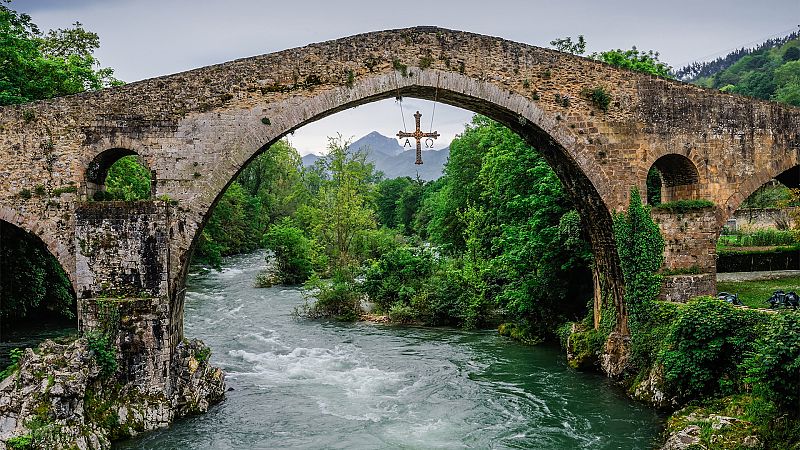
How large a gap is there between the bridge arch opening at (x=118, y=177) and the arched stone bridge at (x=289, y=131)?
3.0 inches

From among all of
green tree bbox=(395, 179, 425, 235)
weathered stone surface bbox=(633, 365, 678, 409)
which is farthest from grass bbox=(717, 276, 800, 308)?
green tree bbox=(395, 179, 425, 235)

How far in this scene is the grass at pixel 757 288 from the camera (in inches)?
587

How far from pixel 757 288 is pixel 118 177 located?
1677cm

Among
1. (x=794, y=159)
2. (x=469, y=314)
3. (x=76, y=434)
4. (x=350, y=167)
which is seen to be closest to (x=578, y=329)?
(x=469, y=314)

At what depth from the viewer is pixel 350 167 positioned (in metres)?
25.9

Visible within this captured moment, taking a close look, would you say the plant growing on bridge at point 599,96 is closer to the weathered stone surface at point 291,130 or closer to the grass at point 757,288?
the weathered stone surface at point 291,130

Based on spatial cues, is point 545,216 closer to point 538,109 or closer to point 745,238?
point 538,109

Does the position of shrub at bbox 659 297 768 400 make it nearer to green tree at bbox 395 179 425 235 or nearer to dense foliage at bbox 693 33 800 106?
dense foliage at bbox 693 33 800 106

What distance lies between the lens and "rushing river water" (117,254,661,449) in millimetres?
11039

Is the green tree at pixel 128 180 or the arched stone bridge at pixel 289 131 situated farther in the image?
the green tree at pixel 128 180

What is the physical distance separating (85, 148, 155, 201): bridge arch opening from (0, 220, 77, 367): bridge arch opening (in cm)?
242

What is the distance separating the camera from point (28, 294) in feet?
57.1

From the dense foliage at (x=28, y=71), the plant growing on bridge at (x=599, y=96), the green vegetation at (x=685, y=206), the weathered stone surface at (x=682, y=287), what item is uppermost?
the dense foliage at (x=28, y=71)

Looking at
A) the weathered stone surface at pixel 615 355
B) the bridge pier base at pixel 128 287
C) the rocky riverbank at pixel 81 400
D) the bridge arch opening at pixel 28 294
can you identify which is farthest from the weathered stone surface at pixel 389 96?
the bridge arch opening at pixel 28 294
